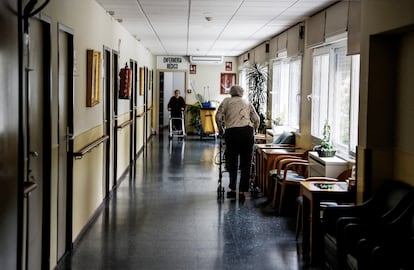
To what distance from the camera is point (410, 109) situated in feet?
15.3

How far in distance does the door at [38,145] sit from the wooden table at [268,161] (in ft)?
14.0

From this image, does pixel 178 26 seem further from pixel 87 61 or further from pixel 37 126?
pixel 37 126

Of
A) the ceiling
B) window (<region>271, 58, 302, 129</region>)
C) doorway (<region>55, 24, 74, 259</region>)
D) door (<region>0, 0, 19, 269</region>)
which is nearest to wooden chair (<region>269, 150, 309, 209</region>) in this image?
window (<region>271, 58, 302, 129</region>)

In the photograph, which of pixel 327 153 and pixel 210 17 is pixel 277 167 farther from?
pixel 210 17

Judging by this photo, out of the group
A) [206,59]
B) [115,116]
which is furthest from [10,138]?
[206,59]

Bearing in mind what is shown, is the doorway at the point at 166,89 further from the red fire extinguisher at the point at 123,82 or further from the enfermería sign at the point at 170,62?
the red fire extinguisher at the point at 123,82

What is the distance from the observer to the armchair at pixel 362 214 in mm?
4418

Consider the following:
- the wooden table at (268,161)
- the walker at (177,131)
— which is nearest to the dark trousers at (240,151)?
the wooden table at (268,161)

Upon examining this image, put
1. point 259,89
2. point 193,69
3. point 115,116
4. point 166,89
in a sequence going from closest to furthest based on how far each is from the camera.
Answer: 1. point 115,116
2. point 259,89
3. point 193,69
4. point 166,89

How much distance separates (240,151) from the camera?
8.28m

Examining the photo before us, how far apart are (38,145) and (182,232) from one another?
92.8 inches

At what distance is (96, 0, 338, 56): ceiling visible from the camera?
283 inches

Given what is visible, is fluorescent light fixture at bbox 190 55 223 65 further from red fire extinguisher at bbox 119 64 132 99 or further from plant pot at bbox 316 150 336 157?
plant pot at bbox 316 150 336 157

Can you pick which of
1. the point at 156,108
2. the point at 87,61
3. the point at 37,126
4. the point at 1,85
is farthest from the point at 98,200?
the point at 156,108
